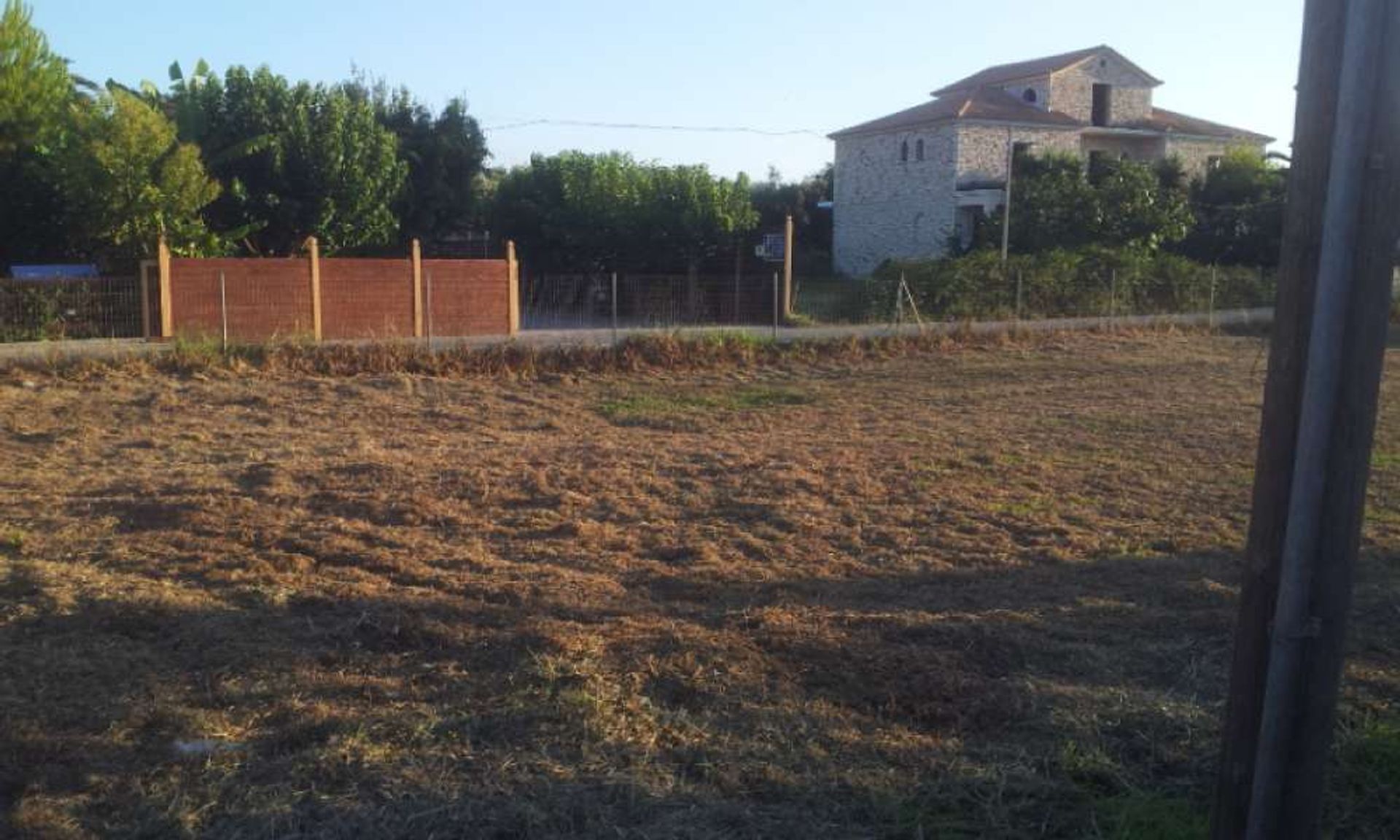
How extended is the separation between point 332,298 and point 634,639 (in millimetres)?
20005

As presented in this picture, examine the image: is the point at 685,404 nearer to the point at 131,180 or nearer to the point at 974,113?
the point at 131,180

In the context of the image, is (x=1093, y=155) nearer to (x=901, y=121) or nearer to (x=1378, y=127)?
(x=901, y=121)

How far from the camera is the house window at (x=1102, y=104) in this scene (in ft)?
159

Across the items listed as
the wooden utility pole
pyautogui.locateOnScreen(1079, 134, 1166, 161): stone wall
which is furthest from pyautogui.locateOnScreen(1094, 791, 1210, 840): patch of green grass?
pyautogui.locateOnScreen(1079, 134, 1166, 161): stone wall

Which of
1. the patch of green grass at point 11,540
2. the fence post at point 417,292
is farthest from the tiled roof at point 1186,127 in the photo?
the patch of green grass at point 11,540

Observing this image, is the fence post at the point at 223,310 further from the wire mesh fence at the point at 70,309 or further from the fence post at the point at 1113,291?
the fence post at the point at 1113,291

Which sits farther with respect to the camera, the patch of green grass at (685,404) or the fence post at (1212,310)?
the fence post at (1212,310)

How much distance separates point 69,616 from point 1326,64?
5.80m

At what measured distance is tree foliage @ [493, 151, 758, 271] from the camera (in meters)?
38.7

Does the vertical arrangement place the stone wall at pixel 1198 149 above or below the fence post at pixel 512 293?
above

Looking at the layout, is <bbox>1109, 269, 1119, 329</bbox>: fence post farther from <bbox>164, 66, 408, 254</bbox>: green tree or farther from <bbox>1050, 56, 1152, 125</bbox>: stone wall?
<bbox>164, 66, 408, 254</bbox>: green tree

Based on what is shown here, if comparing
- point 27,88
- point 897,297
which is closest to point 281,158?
point 27,88

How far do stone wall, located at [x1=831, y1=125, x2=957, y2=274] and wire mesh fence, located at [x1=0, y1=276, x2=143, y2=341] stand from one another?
29197mm

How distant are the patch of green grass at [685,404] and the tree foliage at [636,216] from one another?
64.7ft
